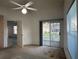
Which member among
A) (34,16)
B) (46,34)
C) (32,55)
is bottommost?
(32,55)

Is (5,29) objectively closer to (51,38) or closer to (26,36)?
(26,36)

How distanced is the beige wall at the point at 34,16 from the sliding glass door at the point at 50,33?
481 mm

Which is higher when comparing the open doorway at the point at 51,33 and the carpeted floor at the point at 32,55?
the open doorway at the point at 51,33

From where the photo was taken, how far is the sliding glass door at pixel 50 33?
8.20 m

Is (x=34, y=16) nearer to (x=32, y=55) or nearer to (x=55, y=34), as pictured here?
(x=55, y=34)

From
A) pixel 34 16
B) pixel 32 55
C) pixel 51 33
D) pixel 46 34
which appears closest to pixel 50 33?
pixel 51 33

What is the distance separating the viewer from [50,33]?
28.0ft

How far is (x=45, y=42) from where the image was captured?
8.82 metres

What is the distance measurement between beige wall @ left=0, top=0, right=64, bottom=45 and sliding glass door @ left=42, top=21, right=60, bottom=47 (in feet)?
1.58

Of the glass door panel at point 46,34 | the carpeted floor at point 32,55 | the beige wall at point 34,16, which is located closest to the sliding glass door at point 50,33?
the glass door panel at point 46,34

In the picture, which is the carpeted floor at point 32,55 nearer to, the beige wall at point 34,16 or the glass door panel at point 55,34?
the glass door panel at point 55,34

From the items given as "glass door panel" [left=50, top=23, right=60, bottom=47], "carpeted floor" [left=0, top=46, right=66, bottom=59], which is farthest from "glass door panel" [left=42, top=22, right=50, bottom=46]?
"carpeted floor" [left=0, top=46, right=66, bottom=59]

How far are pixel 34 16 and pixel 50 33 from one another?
1803 millimetres

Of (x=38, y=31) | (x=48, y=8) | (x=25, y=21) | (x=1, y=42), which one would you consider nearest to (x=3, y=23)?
(x=1, y=42)
